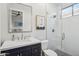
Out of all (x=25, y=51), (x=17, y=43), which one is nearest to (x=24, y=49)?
(x=25, y=51)

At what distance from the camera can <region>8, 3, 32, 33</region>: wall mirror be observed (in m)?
1.41

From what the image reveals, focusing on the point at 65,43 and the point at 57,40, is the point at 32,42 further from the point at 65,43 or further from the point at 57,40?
the point at 65,43

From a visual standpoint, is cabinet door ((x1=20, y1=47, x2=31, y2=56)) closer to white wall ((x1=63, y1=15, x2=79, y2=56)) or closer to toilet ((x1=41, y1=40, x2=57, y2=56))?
toilet ((x1=41, y1=40, x2=57, y2=56))

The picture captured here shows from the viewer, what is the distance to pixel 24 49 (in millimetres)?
1351

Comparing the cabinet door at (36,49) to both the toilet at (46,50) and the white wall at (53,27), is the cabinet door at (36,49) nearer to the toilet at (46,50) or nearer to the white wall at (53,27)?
the toilet at (46,50)

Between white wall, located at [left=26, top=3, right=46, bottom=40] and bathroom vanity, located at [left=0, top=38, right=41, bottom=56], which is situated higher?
white wall, located at [left=26, top=3, right=46, bottom=40]

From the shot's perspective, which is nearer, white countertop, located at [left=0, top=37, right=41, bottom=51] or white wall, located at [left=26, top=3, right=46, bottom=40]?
white countertop, located at [left=0, top=37, right=41, bottom=51]

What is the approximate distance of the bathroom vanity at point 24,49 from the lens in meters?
1.22

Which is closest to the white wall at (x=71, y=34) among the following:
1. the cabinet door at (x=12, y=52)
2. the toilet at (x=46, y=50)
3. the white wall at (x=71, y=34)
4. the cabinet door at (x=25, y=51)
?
the white wall at (x=71, y=34)

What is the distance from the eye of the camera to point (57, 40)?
145 cm

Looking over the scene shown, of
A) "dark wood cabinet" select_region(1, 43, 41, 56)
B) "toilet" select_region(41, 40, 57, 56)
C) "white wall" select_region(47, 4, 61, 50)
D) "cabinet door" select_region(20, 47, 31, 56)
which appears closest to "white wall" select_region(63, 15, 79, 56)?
"white wall" select_region(47, 4, 61, 50)

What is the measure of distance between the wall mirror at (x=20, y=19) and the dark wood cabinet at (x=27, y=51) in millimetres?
306

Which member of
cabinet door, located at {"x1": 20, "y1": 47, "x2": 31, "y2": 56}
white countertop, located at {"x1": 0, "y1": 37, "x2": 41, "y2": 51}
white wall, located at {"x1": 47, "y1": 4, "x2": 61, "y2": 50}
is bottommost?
cabinet door, located at {"x1": 20, "y1": 47, "x2": 31, "y2": 56}

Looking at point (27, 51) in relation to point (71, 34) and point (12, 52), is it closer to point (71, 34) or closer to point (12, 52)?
point (12, 52)
